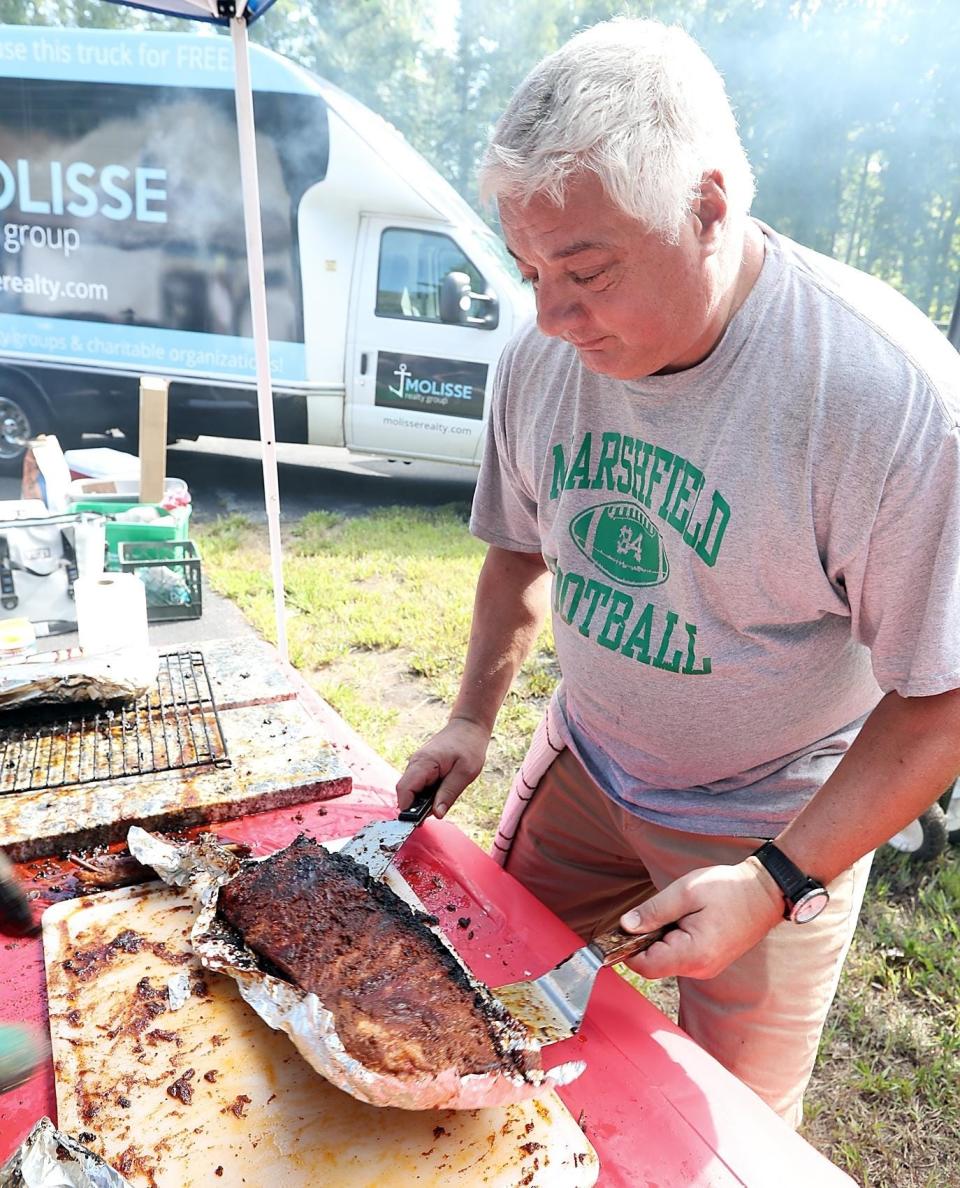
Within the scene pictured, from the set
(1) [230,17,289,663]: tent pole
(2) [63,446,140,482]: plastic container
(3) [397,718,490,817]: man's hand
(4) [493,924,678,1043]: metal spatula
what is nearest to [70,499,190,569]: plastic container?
(2) [63,446,140,482]: plastic container

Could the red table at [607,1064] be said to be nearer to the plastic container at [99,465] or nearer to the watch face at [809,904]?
the watch face at [809,904]

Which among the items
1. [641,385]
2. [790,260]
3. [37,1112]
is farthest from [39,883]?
[790,260]

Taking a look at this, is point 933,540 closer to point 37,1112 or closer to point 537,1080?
point 537,1080

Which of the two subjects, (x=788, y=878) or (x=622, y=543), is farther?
(x=622, y=543)

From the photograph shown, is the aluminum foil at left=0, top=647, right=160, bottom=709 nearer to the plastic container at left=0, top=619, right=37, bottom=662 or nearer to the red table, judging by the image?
the red table

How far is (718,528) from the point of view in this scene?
1606mm

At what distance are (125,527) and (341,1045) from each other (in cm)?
369

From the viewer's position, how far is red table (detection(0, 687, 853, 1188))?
1204 millimetres

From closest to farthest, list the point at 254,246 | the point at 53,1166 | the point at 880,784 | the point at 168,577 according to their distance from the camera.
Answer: the point at 53,1166 → the point at 880,784 → the point at 254,246 → the point at 168,577

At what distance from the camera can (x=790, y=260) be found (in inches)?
62.9

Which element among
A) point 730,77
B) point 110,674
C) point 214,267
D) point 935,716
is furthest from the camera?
point 730,77

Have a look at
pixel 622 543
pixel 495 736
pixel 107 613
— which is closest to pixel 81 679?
pixel 107 613

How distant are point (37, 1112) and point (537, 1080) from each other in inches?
27.9

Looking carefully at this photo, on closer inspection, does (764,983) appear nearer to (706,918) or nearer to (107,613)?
(706,918)
